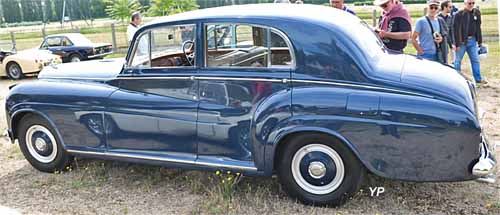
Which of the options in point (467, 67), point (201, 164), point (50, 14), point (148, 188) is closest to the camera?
point (201, 164)

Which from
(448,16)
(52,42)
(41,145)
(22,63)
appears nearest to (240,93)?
(41,145)

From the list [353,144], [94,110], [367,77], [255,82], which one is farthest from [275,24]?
[94,110]

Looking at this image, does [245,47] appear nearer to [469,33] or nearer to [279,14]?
[279,14]

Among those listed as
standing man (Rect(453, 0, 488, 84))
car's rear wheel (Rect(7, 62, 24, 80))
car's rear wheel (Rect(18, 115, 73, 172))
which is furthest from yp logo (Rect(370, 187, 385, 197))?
car's rear wheel (Rect(7, 62, 24, 80))

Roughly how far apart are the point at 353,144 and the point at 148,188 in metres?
2.03

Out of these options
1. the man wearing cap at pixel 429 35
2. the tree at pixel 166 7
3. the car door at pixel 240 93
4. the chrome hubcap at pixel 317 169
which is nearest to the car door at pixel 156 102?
the car door at pixel 240 93

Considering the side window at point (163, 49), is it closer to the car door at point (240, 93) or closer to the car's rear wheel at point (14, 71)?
the car door at point (240, 93)

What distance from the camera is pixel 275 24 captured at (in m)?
3.97

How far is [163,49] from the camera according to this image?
458 cm

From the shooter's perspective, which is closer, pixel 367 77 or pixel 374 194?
pixel 367 77

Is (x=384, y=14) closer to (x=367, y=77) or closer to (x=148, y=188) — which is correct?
(x=367, y=77)

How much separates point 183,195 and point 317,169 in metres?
1.30

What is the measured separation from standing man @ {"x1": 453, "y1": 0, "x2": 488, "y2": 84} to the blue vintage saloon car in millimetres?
4613

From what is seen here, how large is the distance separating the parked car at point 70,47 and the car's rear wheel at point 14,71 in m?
1.95
